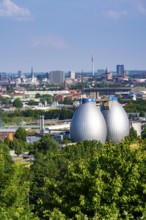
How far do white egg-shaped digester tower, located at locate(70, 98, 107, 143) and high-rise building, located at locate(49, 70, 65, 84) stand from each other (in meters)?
116

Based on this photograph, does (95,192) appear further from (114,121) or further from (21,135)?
(21,135)

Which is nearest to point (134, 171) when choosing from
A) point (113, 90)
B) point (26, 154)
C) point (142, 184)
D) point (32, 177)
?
point (142, 184)

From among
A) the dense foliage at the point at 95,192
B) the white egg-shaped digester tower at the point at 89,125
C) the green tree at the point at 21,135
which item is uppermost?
the dense foliage at the point at 95,192

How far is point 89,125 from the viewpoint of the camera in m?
33.3

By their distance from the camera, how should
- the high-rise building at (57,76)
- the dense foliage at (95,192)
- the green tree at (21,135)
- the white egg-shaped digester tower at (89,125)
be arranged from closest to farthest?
the dense foliage at (95,192), the white egg-shaped digester tower at (89,125), the green tree at (21,135), the high-rise building at (57,76)

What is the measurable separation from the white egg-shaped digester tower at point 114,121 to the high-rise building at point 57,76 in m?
115

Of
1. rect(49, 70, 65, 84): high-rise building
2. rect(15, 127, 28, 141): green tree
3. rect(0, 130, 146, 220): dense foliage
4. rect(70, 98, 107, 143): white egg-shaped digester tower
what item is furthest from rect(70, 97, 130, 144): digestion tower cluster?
rect(49, 70, 65, 84): high-rise building

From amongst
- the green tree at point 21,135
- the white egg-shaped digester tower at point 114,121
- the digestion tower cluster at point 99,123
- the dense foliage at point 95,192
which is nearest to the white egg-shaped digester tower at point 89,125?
the digestion tower cluster at point 99,123

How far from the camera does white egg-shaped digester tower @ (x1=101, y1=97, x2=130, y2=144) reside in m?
34.0

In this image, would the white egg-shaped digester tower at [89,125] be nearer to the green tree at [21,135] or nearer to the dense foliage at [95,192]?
the green tree at [21,135]

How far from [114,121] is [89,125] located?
177 cm

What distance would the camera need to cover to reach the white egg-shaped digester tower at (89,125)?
3312cm

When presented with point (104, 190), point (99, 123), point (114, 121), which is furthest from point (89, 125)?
point (104, 190)

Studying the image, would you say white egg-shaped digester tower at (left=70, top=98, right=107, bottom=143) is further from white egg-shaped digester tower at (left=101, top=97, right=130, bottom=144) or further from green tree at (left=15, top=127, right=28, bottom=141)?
green tree at (left=15, top=127, right=28, bottom=141)
